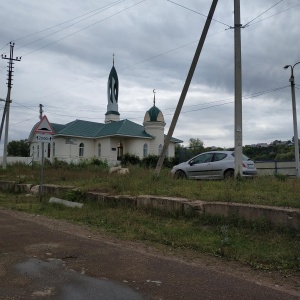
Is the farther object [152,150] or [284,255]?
[152,150]

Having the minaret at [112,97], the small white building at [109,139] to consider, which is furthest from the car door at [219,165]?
the minaret at [112,97]

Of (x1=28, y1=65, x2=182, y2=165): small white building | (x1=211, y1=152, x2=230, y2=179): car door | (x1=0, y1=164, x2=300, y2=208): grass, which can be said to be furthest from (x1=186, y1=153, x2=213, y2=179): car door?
(x1=28, y1=65, x2=182, y2=165): small white building

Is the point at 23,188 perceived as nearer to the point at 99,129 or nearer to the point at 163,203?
the point at 163,203

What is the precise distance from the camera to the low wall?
24.3 ft

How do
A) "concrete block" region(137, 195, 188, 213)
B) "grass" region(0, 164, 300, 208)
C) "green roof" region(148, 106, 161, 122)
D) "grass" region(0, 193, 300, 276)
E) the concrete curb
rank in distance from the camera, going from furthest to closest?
1. "green roof" region(148, 106, 161, 122)
2. the concrete curb
3. "concrete block" region(137, 195, 188, 213)
4. "grass" region(0, 164, 300, 208)
5. "grass" region(0, 193, 300, 276)

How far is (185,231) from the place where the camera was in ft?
26.9

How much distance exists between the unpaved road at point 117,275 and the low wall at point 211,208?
1.88 meters

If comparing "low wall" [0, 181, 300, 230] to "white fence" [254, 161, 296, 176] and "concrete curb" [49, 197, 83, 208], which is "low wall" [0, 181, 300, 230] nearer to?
"concrete curb" [49, 197, 83, 208]

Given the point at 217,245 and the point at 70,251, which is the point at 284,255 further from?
the point at 70,251

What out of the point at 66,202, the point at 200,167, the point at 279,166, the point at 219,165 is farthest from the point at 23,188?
the point at 279,166

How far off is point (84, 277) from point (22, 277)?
85cm

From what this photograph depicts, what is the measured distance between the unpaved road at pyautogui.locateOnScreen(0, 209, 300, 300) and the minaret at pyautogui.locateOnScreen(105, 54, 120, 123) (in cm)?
4639

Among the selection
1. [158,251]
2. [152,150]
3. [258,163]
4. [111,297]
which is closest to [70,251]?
[158,251]

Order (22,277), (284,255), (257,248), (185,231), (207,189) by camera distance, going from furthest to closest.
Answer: (207,189)
(185,231)
(257,248)
(284,255)
(22,277)
